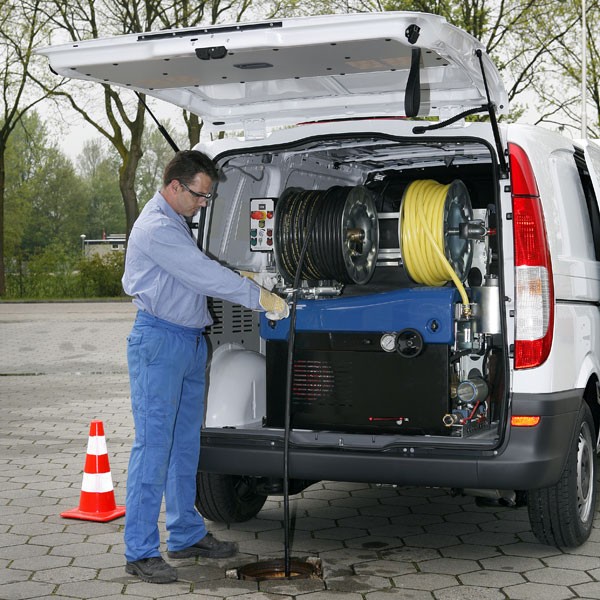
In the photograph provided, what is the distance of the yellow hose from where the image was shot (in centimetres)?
516

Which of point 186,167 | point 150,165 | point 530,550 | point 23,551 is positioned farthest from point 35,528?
point 150,165

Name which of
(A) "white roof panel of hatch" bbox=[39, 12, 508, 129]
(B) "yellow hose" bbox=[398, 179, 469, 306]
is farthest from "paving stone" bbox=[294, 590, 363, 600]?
(A) "white roof panel of hatch" bbox=[39, 12, 508, 129]

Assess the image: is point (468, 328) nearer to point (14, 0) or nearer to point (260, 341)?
point (260, 341)

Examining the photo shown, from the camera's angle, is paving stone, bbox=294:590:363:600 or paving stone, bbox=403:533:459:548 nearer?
paving stone, bbox=294:590:363:600

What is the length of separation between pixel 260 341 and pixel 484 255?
1429 millimetres

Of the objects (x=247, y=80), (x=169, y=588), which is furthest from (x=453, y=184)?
(x=169, y=588)

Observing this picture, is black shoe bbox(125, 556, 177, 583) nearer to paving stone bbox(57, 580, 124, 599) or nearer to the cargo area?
paving stone bbox(57, 580, 124, 599)

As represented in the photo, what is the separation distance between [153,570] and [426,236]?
2.05m

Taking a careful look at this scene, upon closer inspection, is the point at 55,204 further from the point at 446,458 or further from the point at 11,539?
the point at 446,458

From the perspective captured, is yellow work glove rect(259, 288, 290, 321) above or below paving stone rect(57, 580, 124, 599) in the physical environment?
above

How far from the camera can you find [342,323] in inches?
207

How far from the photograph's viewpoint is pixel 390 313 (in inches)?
202

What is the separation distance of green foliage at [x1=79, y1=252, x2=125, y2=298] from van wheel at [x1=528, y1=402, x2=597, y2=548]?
3101cm

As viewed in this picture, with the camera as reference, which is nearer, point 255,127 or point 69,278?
point 255,127
